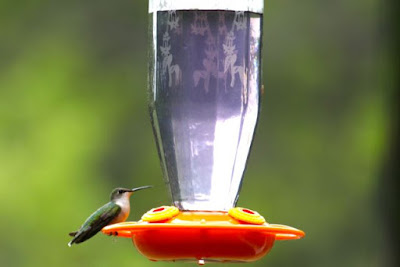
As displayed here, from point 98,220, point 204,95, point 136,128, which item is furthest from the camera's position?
point 136,128

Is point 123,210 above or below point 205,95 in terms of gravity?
below

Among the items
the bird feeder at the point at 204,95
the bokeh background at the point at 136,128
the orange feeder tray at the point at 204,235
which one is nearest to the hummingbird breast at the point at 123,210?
the bird feeder at the point at 204,95

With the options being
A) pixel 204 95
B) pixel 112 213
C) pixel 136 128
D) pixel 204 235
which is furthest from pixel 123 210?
pixel 136 128

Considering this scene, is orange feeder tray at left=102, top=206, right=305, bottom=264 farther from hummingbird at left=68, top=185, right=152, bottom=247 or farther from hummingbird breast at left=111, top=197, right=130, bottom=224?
hummingbird breast at left=111, top=197, right=130, bottom=224

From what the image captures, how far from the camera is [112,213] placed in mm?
7766

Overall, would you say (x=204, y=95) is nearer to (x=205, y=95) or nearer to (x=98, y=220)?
(x=205, y=95)

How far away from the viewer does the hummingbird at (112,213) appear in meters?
7.71

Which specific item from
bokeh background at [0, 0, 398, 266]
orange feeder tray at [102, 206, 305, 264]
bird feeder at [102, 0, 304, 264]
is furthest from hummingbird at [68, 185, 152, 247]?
bokeh background at [0, 0, 398, 266]

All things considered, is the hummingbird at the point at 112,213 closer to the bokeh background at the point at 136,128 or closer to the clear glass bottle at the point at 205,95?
the clear glass bottle at the point at 205,95

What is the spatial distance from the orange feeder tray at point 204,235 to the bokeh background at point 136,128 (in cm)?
906

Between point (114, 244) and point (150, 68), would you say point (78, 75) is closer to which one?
point (114, 244)

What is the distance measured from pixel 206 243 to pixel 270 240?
0.95 feet

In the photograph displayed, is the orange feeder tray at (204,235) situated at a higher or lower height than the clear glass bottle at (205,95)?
lower

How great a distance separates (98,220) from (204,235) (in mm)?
2982
